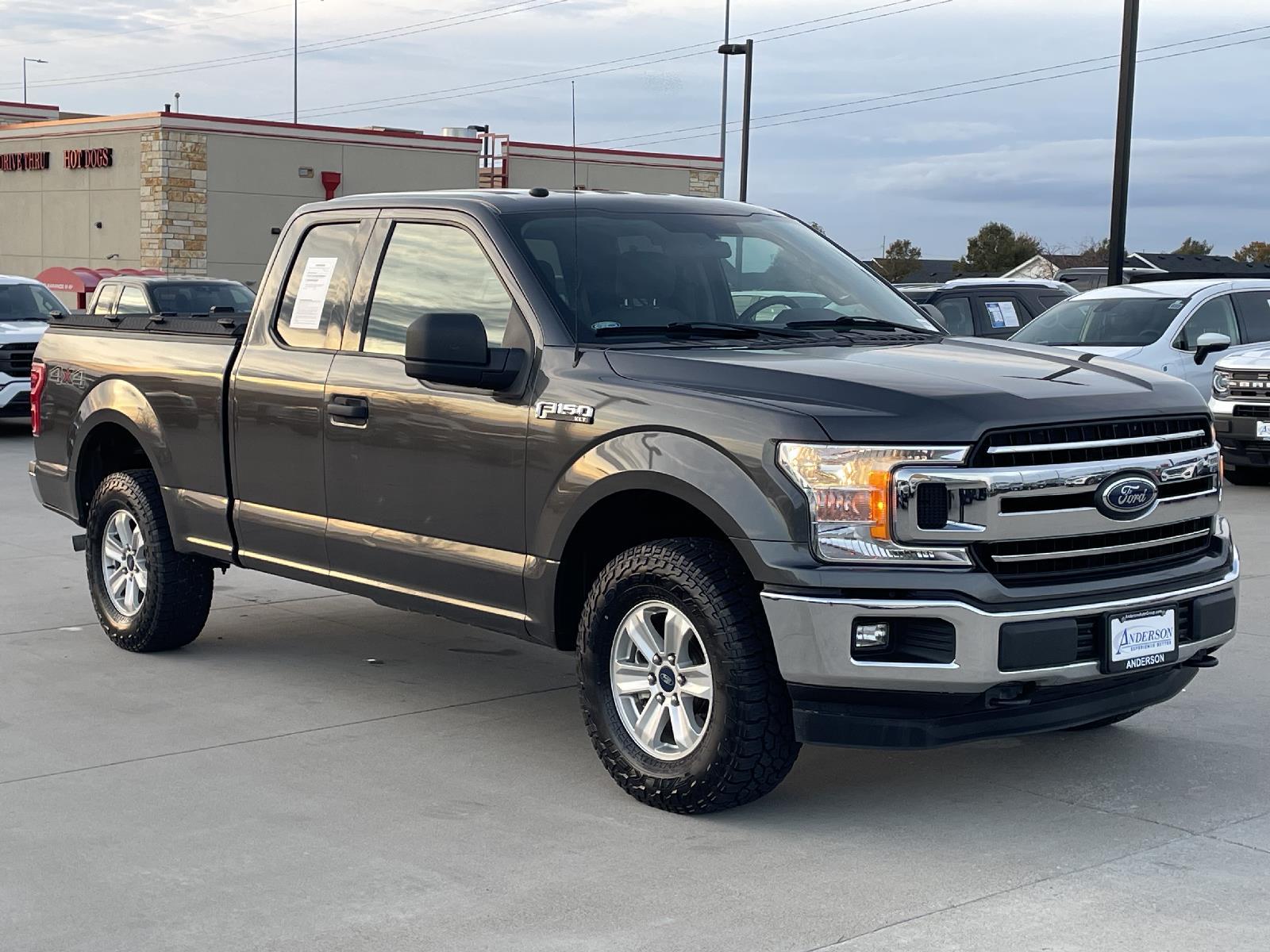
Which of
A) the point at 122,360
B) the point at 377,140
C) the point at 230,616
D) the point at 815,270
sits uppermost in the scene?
the point at 377,140

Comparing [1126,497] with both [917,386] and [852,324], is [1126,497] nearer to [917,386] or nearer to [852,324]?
[917,386]

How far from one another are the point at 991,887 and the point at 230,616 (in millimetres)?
5203

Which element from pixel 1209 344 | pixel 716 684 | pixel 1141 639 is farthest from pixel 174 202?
pixel 1141 639

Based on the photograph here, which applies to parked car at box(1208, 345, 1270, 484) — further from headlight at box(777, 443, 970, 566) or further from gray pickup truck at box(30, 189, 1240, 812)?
headlight at box(777, 443, 970, 566)

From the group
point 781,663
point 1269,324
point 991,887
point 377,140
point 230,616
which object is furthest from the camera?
point 377,140

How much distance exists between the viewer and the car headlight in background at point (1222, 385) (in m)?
14.7

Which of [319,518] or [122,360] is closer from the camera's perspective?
[319,518]

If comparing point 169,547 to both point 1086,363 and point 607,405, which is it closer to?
point 607,405

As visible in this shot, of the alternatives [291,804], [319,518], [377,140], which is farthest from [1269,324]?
[377,140]

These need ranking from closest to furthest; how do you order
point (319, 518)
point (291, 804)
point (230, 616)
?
point (291, 804) < point (319, 518) < point (230, 616)

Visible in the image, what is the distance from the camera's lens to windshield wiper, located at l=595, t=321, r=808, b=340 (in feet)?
19.3

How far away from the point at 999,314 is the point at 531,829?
1596 centimetres

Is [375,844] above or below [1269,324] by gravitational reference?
below

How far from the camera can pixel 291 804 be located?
17.7 ft
